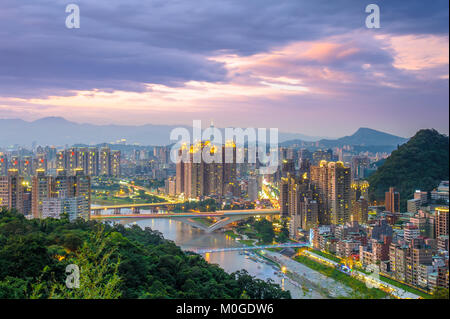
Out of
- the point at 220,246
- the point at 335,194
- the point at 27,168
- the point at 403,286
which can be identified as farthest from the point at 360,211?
the point at 27,168

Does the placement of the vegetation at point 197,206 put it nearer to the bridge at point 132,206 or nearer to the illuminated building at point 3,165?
the bridge at point 132,206

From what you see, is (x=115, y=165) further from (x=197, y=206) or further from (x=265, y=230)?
(x=265, y=230)

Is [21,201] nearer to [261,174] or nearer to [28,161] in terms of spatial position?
[28,161]

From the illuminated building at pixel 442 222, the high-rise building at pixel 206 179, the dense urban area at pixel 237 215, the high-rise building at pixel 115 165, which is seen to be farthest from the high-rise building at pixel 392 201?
the high-rise building at pixel 115 165

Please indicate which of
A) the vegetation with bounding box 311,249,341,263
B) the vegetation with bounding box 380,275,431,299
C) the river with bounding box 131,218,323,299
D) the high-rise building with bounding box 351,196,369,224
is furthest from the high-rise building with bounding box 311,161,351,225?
the vegetation with bounding box 380,275,431,299

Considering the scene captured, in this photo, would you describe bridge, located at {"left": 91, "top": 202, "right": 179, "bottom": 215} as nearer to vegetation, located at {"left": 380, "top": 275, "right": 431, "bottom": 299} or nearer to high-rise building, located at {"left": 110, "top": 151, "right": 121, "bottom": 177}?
high-rise building, located at {"left": 110, "top": 151, "right": 121, "bottom": 177}
